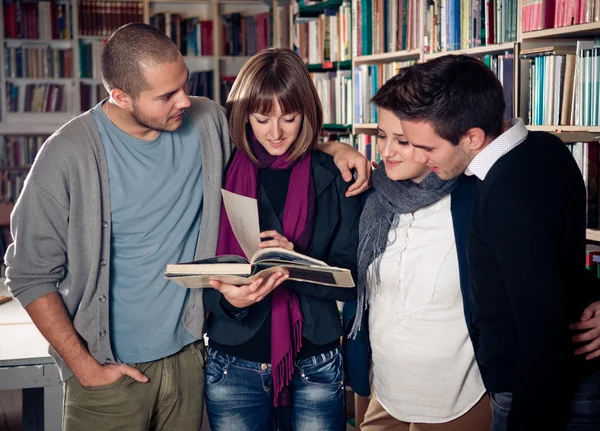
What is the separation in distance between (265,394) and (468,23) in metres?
1.91

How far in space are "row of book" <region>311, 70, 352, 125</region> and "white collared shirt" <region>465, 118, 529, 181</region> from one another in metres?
2.86

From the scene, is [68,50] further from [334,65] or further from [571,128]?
[571,128]

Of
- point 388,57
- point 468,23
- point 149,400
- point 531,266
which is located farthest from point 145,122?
point 388,57

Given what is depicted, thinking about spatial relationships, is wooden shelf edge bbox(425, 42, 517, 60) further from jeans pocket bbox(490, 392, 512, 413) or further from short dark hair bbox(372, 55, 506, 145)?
jeans pocket bbox(490, 392, 512, 413)

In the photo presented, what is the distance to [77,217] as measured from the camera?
1599mm

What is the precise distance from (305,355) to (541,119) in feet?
4.37

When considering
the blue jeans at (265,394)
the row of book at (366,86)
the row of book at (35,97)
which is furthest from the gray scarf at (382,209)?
the row of book at (35,97)

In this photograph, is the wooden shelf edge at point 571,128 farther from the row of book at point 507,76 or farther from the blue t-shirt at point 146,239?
A: the blue t-shirt at point 146,239

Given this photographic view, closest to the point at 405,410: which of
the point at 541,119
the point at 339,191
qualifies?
the point at 339,191

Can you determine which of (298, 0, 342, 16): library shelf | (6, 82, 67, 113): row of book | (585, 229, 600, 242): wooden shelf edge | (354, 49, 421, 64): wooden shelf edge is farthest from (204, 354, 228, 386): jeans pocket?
(6, 82, 67, 113): row of book

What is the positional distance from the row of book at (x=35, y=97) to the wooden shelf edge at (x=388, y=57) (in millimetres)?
2728

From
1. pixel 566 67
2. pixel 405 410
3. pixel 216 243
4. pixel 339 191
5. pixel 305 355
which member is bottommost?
pixel 405 410

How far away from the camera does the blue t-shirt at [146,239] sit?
1.64 meters

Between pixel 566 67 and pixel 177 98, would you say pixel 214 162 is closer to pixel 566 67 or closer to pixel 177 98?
pixel 177 98
